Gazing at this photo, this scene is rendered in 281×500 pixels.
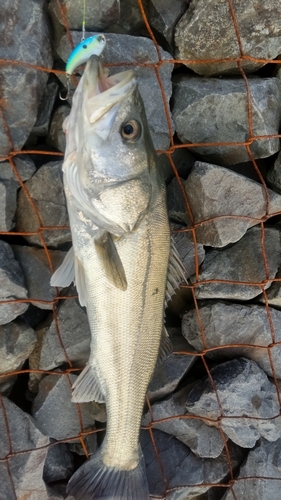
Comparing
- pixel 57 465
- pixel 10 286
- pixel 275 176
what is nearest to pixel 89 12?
pixel 275 176

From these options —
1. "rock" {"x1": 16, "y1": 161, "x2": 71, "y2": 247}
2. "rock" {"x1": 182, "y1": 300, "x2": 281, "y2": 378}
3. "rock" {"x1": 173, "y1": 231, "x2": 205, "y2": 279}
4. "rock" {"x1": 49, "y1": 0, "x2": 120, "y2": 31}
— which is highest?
"rock" {"x1": 49, "y1": 0, "x2": 120, "y2": 31}

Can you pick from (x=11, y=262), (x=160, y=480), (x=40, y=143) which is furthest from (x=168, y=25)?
(x=160, y=480)

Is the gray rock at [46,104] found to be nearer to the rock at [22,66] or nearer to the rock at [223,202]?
the rock at [22,66]

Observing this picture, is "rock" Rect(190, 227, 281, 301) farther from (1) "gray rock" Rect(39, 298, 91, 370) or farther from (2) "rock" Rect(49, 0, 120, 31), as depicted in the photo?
(2) "rock" Rect(49, 0, 120, 31)

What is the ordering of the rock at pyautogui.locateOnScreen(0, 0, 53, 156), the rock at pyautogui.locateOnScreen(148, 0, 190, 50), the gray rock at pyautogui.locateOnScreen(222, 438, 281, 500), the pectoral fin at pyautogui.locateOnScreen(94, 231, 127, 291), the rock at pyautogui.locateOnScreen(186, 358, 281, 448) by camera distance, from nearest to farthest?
the pectoral fin at pyautogui.locateOnScreen(94, 231, 127, 291), the rock at pyautogui.locateOnScreen(0, 0, 53, 156), the rock at pyautogui.locateOnScreen(148, 0, 190, 50), the rock at pyautogui.locateOnScreen(186, 358, 281, 448), the gray rock at pyautogui.locateOnScreen(222, 438, 281, 500)

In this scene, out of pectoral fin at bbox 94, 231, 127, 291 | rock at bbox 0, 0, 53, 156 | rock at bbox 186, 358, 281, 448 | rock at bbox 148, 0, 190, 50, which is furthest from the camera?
rock at bbox 186, 358, 281, 448

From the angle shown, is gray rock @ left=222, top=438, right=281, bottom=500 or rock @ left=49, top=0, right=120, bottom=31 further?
gray rock @ left=222, top=438, right=281, bottom=500

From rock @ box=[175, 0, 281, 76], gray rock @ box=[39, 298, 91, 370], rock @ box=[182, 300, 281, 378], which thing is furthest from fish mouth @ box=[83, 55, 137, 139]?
rock @ box=[182, 300, 281, 378]

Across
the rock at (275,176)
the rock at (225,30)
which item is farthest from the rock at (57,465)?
the rock at (225,30)
